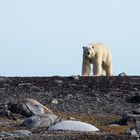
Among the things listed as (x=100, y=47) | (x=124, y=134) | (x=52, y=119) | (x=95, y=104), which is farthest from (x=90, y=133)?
(x=100, y=47)

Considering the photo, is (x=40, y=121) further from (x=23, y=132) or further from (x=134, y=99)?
(x=134, y=99)

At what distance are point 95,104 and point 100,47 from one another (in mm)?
12169

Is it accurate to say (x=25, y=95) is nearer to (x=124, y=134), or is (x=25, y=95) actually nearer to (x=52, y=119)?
(x=52, y=119)

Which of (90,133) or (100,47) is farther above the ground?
(100,47)

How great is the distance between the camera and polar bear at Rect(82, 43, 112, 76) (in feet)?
91.6

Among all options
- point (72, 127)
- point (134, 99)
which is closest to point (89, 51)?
point (134, 99)

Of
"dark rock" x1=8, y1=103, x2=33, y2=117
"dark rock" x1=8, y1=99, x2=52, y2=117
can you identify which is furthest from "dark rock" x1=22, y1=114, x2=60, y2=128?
"dark rock" x1=8, y1=103, x2=33, y2=117

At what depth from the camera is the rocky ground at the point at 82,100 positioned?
11469mm

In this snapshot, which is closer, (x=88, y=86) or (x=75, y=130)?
(x=75, y=130)

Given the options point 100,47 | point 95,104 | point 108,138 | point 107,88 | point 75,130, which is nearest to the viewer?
point 108,138

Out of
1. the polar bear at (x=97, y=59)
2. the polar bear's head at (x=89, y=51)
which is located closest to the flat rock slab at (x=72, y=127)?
the polar bear at (x=97, y=59)

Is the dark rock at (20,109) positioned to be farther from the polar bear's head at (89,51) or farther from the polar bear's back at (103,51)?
the polar bear's back at (103,51)

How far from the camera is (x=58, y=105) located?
1714cm

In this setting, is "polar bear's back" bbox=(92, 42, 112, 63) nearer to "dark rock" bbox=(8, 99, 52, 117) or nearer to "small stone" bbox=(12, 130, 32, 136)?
"dark rock" bbox=(8, 99, 52, 117)
